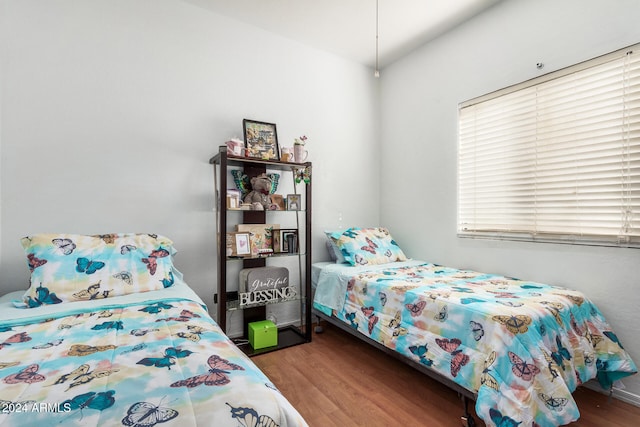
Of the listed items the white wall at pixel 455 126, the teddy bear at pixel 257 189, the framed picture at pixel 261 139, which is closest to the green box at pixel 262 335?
the teddy bear at pixel 257 189

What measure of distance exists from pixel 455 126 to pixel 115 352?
2967mm

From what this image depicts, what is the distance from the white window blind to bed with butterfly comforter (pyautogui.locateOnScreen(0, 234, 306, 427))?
2256 millimetres

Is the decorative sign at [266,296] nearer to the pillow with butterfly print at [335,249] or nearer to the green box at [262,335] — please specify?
the green box at [262,335]

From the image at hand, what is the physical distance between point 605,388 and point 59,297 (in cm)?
317

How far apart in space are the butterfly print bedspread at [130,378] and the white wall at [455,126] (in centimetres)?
218

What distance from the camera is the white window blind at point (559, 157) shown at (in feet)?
6.02

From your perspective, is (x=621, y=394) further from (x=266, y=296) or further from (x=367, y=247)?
(x=266, y=296)

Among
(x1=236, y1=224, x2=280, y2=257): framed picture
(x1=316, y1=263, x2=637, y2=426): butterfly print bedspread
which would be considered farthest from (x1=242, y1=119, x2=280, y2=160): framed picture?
(x1=316, y1=263, x2=637, y2=426): butterfly print bedspread

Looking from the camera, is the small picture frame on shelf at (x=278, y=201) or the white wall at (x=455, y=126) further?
the small picture frame on shelf at (x=278, y=201)

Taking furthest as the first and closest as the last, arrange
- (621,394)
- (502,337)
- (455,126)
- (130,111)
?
(455,126)
(130,111)
(621,394)
(502,337)

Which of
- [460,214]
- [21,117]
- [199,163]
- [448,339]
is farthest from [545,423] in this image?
[21,117]

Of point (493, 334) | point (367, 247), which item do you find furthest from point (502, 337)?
point (367, 247)

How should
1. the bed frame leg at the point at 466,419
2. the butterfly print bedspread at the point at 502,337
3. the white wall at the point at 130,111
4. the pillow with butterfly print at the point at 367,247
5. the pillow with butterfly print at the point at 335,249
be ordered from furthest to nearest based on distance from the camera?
1. the pillow with butterfly print at the point at 335,249
2. the pillow with butterfly print at the point at 367,247
3. the white wall at the point at 130,111
4. the bed frame leg at the point at 466,419
5. the butterfly print bedspread at the point at 502,337

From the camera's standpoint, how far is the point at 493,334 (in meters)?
1.46
